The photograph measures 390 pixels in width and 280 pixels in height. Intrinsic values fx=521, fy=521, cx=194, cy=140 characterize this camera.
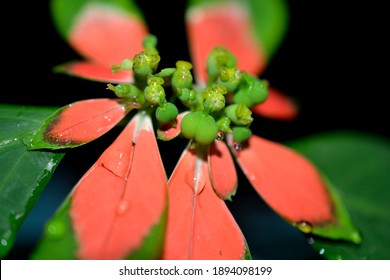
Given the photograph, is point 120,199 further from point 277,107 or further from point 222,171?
point 277,107

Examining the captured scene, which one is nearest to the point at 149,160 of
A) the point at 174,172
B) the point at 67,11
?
the point at 174,172

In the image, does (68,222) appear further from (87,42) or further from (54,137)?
(87,42)

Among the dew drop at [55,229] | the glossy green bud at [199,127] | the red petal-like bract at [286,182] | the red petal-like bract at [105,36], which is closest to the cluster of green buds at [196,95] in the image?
the glossy green bud at [199,127]

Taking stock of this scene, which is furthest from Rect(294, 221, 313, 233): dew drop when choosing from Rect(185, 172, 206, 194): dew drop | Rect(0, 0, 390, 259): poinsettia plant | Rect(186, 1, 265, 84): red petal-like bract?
Rect(186, 1, 265, 84): red petal-like bract

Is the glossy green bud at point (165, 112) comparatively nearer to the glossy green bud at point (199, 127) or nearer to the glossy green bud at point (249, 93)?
the glossy green bud at point (199, 127)

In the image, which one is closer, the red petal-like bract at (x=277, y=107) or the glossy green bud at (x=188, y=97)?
the glossy green bud at (x=188, y=97)
